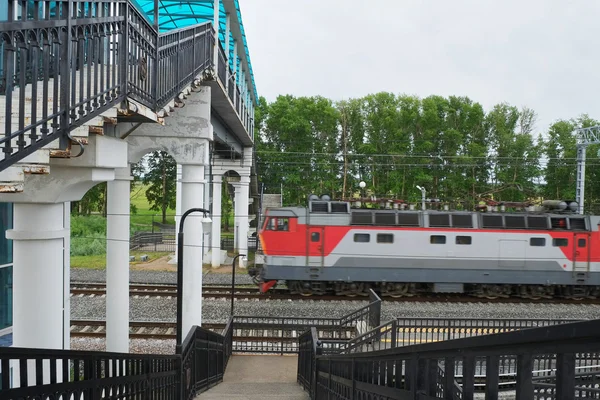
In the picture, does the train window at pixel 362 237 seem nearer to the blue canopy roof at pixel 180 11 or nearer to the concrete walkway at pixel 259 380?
the concrete walkway at pixel 259 380

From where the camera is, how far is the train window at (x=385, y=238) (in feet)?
61.1

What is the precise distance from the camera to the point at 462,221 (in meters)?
18.8

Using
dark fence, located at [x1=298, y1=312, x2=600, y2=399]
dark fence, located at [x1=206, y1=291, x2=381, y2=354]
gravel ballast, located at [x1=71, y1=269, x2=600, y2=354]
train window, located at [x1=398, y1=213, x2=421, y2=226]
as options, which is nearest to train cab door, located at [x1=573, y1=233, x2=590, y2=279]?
gravel ballast, located at [x1=71, y1=269, x2=600, y2=354]

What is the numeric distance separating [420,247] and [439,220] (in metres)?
1.28

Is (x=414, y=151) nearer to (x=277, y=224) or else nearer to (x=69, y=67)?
(x=277, y=224)

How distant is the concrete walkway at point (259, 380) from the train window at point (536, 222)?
1133 centimetres

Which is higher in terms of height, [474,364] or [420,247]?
[474,364]

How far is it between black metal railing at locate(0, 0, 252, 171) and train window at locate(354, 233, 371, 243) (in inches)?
506

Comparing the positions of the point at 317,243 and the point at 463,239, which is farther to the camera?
the point at 463,239


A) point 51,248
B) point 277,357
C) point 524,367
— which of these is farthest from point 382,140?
point 524,367

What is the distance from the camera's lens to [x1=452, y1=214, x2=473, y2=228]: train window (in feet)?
61.6

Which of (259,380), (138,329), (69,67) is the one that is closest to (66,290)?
(259,380)

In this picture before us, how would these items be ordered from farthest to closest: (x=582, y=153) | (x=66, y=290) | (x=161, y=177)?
1. (x=161, y=177)
2. (x=582, y=153)
3. (x=66, y=290)

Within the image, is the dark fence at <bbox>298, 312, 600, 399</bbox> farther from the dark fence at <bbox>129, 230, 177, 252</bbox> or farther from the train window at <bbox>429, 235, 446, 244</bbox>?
the dark fence at <bbox>129, 230, 177, 252</bbox>
